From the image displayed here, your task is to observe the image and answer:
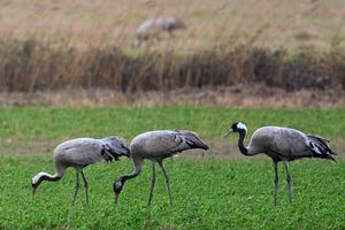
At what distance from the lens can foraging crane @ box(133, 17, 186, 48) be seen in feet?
70.1

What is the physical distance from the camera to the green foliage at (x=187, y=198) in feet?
29.2

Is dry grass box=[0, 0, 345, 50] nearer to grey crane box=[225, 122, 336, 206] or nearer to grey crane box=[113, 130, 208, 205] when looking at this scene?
grey crane box=[225, 122, 336, 206]

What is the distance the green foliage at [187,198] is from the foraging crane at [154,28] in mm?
8468

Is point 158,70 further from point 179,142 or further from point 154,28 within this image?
point 179,142

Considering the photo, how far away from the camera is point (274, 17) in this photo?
2283 centimetres

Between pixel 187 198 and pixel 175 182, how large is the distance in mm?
1099

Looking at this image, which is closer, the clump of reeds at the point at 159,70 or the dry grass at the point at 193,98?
the dry grass at the point at 193,98

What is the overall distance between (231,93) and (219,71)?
731mm

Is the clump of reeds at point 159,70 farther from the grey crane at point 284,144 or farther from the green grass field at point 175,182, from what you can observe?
the grey crane at point 284,144

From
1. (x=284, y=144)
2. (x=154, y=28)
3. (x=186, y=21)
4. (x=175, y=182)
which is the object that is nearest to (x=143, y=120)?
(x=175, y=182)

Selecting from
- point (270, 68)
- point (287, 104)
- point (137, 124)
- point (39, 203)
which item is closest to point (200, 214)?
point (39, 203)

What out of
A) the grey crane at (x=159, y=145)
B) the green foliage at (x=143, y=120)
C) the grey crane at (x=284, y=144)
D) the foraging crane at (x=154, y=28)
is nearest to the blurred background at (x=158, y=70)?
the foraging crane at (x=154, y=28)

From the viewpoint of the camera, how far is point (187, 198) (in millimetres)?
10273

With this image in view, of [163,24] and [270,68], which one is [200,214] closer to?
[270,68]
